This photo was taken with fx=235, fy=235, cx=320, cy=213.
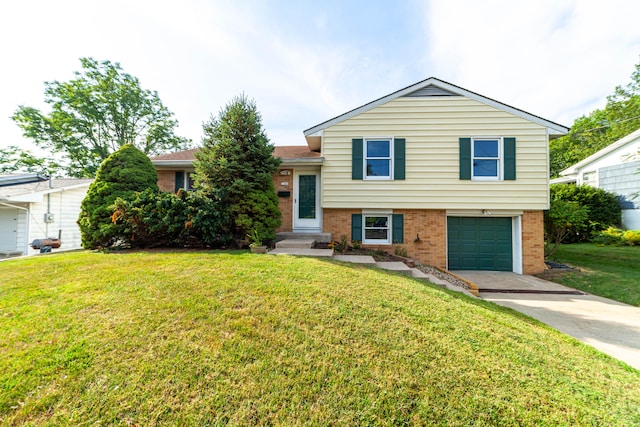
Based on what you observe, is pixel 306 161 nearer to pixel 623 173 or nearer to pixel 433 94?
pixel 433 94

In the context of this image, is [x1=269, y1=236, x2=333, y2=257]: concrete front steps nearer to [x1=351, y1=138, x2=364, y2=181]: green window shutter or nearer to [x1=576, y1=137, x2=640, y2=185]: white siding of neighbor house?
[x1=351, y1=138, x2=364, y2=181]: green window shutter

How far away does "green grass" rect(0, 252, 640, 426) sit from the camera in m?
1.82

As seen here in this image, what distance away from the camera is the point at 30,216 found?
10.5 meters

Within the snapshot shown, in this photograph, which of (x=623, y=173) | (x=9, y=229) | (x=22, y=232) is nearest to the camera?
(x=22, y=232)

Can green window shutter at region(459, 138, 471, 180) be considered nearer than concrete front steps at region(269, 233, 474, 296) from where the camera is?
No

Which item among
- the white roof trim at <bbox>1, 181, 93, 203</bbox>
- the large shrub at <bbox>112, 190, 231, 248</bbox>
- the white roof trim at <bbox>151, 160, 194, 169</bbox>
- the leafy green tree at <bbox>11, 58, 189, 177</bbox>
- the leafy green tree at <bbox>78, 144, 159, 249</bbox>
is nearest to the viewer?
the large shrub at <bbox>112, 190, 231, 248</bbox>

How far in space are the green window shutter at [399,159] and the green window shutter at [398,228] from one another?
1420 mm

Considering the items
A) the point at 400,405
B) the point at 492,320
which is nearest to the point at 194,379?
the point at 400,405

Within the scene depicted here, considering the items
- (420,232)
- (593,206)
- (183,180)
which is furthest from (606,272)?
(183,180)

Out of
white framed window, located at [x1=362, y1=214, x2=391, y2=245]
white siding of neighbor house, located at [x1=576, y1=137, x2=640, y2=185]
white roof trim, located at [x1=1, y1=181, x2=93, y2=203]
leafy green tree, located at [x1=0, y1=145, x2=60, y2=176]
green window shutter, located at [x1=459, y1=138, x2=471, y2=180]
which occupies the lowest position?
white framed window, located at [x1=362, y1=214, x2=391, y2=245]

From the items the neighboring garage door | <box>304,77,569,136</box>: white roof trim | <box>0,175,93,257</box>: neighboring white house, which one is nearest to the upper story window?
<box>304,77,569,136</box>: white roof trim

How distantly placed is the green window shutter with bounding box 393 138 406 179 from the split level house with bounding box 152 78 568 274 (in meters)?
0.03

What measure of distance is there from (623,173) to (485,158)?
37.7 feet

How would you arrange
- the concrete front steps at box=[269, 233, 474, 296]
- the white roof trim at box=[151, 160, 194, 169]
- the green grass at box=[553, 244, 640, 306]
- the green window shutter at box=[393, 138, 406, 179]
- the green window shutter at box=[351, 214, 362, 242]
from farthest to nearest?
the white roof trim at box=[151, 160, 194, 169], the green window shutter at box=[351, 214, 362, 242], the green window shutter at box=[393, 138, 406, 179], the green grass at box=[553, 244, 640, 306], the concrete front steps at box=[269, 233, 474, 296]
